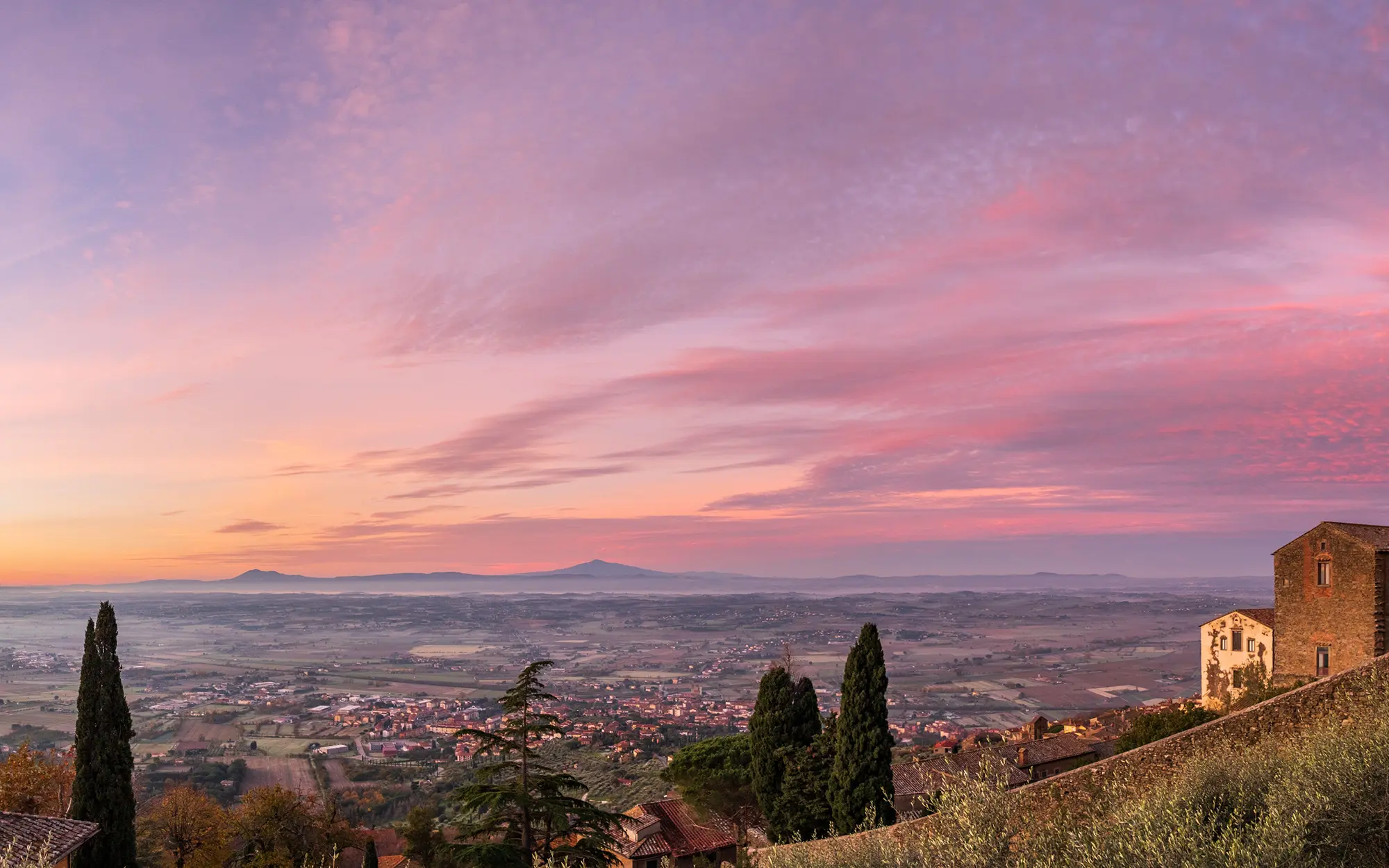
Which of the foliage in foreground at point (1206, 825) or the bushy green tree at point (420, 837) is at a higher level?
the foliage in foreground at point (1206, 825)

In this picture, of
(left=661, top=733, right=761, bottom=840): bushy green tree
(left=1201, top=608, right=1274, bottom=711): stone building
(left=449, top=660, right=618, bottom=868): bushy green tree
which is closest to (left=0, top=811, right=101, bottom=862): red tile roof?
(left=449, top=660, right=618, bottom=868): bushy green tree

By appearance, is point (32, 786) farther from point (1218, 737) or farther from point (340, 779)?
point (340, 779)

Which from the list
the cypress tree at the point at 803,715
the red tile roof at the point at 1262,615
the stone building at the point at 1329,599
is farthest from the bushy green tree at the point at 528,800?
the red tile roof at the point at 1262,615

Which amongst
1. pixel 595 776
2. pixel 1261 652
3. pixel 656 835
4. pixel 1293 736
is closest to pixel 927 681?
pixel 595 776

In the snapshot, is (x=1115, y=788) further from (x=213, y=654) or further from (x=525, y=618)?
(x=525, y=618)

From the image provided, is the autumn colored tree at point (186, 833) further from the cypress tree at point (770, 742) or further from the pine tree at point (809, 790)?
the pine tree at point (809, 790)

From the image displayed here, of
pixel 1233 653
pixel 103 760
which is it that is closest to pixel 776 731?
pixel 103 760
